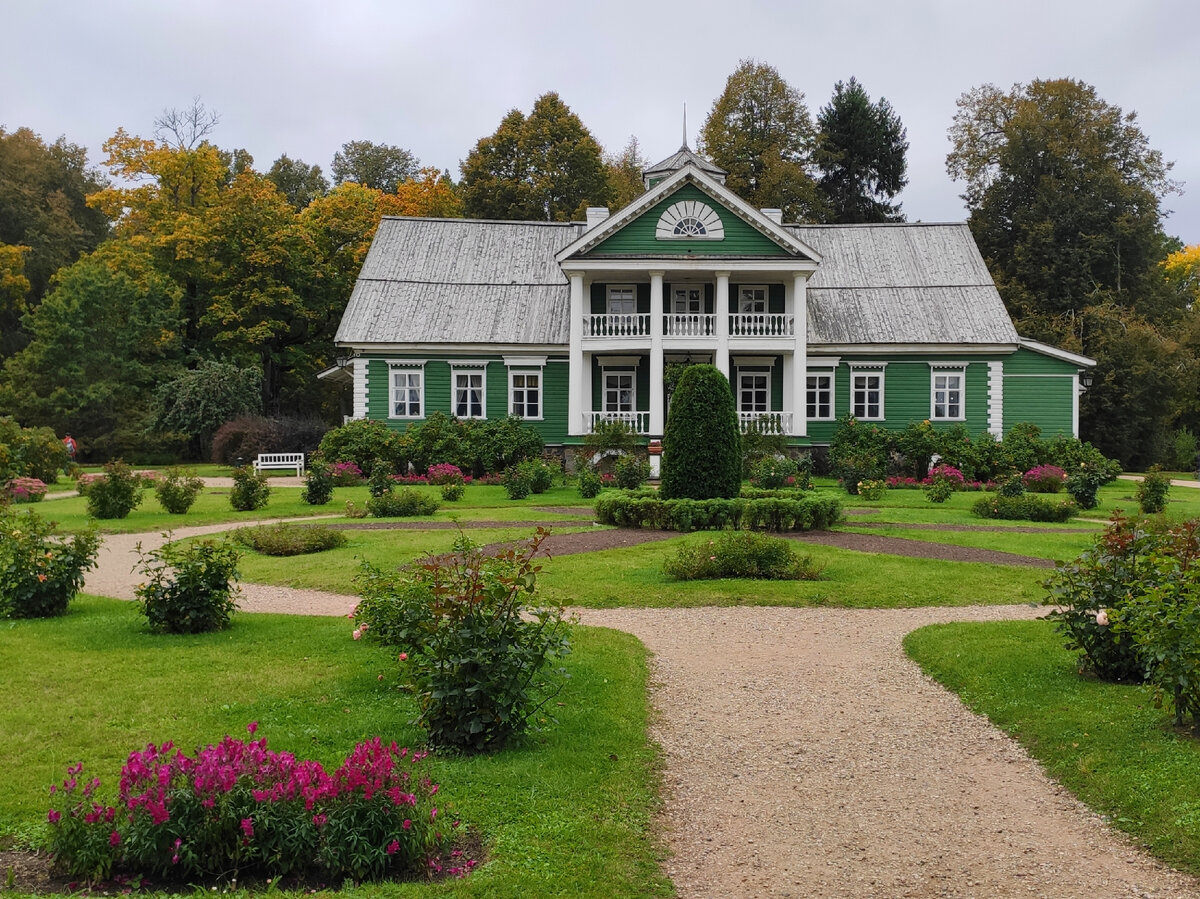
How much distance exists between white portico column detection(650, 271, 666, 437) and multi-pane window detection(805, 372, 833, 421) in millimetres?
5262

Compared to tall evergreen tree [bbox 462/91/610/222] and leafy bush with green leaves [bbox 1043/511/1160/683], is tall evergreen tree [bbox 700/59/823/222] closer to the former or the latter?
tall evergreen tree [bbox 462/91/610/222]

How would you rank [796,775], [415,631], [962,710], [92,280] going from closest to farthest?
[796,775] < [415,631] < [962,710] < [92,280]

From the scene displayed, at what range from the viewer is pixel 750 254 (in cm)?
3180

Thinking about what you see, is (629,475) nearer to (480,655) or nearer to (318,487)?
(318,487)

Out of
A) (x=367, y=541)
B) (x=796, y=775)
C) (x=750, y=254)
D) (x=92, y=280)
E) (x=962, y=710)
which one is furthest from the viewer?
(x=92, y=280)

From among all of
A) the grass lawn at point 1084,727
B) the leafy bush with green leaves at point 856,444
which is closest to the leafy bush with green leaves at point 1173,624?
the grass lawn at point 1084,727

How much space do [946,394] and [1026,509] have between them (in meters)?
12.8

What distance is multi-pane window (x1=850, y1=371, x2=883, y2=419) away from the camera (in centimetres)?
3303

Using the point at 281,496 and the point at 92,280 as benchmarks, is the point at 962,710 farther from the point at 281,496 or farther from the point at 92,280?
the point at 92,280

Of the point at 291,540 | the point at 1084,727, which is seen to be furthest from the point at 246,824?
the point at 291,540

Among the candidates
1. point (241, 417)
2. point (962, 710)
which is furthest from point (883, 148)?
point (962, 710)

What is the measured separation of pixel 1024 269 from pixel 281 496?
36.0 m

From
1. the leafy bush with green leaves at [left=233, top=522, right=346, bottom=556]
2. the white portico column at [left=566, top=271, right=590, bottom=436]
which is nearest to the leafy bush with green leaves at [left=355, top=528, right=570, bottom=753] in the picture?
the leafy bush with green leaves at [left=233, top=522, right=346, bottom=556]

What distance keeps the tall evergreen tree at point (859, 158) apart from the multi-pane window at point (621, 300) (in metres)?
22.8
